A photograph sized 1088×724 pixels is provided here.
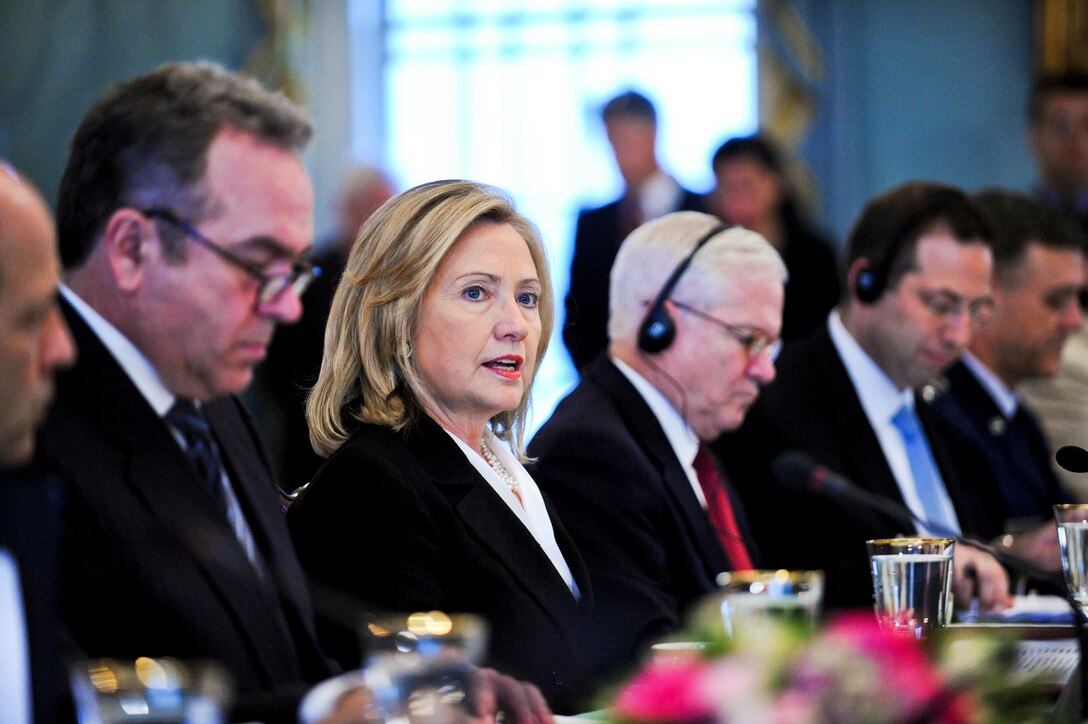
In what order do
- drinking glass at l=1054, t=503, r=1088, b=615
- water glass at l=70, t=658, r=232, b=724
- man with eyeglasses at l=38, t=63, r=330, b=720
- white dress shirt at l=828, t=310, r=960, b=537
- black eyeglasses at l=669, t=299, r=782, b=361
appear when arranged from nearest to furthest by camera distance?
water glass at l=70, t=658, r=232, b=724
man with eyeglasses at l=38, t=63, r=330, b=720
drinking glass at l=1054, t=503, r=1088, b=615
black eyeglasses at l=669, t=299, r=782, b=361
white dress shirt at l=828, t=310, r=960, b=537

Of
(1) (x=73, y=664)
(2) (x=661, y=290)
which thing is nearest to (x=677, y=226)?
(2) (x=661, y=290)

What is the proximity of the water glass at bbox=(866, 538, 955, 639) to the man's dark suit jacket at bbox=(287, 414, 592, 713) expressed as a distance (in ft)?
1.58

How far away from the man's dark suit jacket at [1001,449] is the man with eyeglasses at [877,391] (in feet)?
0.45

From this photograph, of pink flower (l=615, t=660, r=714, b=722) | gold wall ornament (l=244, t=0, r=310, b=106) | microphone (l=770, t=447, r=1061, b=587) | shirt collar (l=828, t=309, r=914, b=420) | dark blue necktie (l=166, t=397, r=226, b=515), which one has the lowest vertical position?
shirt collar (l=828, t=309, r=914, b=420)

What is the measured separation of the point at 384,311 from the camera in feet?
8.17

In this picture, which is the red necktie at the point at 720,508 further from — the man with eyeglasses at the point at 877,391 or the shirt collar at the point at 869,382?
the shirt collar at the point at 869,382

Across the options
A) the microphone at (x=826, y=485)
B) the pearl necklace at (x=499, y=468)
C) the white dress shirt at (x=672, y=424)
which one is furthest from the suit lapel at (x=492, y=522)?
the white dress shirt at (x=672, y=424)

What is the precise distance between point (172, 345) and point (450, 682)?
0.76 metres

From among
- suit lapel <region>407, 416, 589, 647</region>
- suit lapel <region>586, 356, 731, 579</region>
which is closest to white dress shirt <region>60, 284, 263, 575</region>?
suit lapel <region>407, 416, 589, 647</region>

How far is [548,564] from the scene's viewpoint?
2.41m

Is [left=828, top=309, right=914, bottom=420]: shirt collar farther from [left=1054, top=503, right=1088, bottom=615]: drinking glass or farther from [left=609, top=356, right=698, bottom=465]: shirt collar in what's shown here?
[left=1054, top=503, right=1088, bottom=615]: drinking glass

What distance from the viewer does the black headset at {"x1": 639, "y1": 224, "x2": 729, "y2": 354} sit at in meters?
3.08

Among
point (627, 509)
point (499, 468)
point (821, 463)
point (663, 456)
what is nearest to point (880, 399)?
point (821, 463)

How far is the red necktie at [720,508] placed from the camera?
9.98 feet
